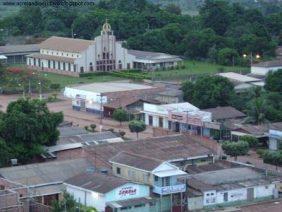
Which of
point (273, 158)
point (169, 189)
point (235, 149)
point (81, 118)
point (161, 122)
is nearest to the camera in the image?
point (169, 189)

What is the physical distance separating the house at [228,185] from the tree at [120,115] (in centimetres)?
666

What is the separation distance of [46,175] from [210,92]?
9224 mm

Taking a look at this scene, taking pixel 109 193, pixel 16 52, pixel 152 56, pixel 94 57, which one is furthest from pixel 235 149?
pixel 16 52

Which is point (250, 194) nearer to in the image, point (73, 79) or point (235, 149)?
point (235, 149)

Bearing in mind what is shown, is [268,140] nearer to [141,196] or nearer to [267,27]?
[141,196]

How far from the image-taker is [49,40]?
126 ft

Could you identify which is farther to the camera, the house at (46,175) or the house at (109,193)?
the house at (46,175)

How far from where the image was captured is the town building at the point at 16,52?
38000mm

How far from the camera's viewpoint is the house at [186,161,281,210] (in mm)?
17312

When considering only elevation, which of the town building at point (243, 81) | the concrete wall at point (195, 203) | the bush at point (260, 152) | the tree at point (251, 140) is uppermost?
the town building at point (243, 81)

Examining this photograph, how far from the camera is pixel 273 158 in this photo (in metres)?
19.9

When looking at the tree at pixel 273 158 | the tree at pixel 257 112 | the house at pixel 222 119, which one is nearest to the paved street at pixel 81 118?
the house at pixel 222 119

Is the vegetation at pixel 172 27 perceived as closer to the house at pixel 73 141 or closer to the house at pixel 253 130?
the house at pixel 253 130

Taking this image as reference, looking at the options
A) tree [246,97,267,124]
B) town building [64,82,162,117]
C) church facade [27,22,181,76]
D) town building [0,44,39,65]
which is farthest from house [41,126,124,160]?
town building [0,44,39,65]
